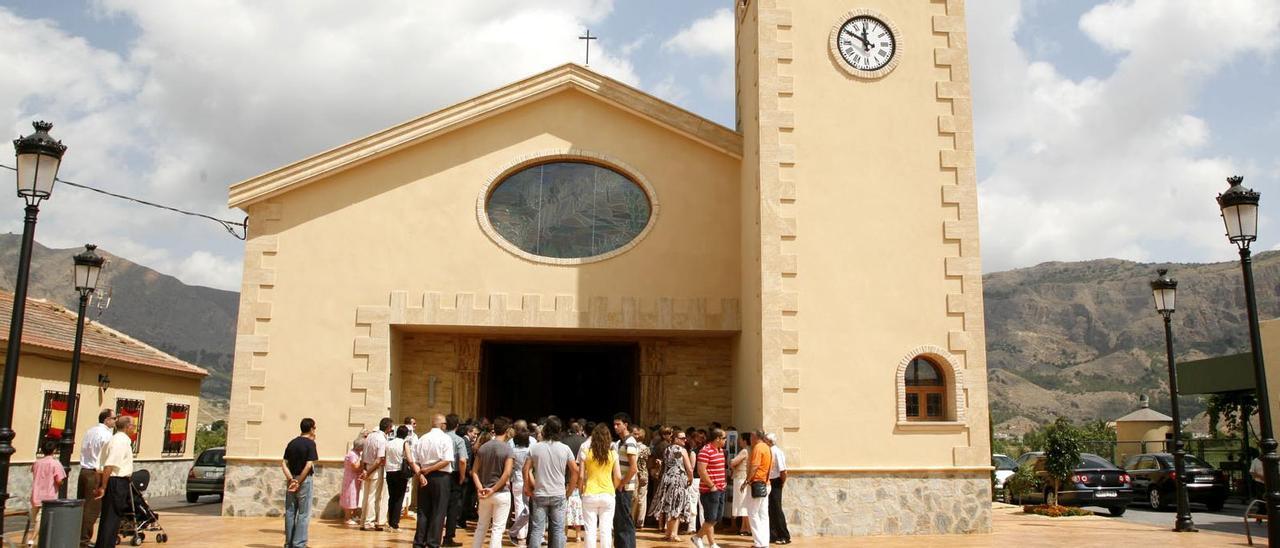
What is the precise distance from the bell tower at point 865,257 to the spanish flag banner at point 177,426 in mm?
16408

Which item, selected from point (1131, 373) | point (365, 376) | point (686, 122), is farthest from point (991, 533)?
point (1131, 373)

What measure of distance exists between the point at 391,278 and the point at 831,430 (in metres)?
7.54

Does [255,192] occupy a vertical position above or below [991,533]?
above

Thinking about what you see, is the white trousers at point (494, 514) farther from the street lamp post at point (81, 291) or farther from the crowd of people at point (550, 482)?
the street lamp post at point (81, 291)

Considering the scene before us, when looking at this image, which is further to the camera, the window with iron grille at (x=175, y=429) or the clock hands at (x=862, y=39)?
the window with iron grille at (x=175, y=429)

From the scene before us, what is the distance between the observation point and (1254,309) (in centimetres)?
1066

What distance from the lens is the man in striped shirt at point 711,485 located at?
37.7 feet

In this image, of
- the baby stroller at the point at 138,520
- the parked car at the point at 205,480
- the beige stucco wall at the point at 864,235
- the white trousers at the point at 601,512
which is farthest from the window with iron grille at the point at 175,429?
the white trousers at the point at 601,512

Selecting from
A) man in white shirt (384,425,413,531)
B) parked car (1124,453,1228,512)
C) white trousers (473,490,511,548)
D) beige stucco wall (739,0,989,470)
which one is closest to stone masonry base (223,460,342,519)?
man in white shirt (384,425,413,531)

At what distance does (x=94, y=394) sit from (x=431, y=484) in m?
13.4

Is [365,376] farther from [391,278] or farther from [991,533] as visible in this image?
[991,533]

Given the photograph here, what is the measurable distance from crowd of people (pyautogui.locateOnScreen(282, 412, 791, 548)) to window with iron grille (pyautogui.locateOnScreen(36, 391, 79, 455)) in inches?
312

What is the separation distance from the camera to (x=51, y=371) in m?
19.0

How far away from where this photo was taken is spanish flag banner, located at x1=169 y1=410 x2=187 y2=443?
24.4m
